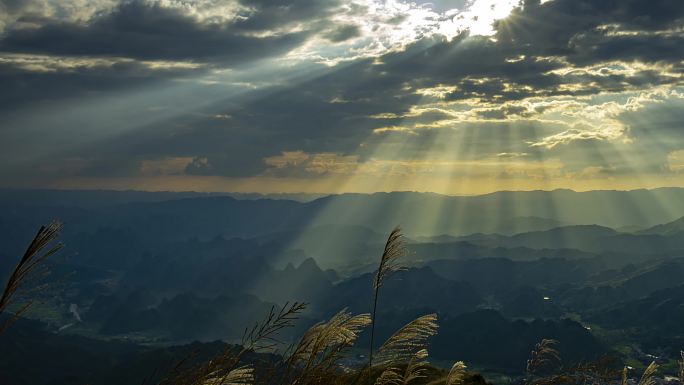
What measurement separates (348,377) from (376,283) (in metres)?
1.46

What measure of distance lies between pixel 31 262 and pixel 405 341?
12.1ft

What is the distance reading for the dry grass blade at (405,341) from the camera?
18.1 feet

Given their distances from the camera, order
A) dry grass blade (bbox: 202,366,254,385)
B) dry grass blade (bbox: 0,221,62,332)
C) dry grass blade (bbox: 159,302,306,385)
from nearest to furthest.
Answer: dry grass blade (bbox: 0,221,62,332) → dry grass blade (bbox: 202,366,254,385) → dry grass blade (bbox: 159,302,306,385)

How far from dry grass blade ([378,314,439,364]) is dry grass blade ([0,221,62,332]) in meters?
3.30

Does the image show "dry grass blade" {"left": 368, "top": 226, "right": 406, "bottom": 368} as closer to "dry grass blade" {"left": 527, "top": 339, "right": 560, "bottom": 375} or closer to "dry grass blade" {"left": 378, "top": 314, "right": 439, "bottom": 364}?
"dry grass blade" {"left": 378, "top": 314, "right": 439, "bottom": 364}

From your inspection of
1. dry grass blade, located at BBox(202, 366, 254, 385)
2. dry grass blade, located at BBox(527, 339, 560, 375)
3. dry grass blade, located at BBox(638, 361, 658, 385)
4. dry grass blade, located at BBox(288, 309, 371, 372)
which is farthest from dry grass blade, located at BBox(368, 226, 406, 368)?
dry grass blade, located at BBox(638, 361, 658, 385)

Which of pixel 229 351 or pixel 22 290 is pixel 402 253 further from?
pixel 22 290

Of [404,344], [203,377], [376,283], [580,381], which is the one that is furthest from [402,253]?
[580,381]

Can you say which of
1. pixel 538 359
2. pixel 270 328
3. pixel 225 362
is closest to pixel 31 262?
pixel 225 362

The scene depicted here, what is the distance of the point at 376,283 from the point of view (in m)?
5.77

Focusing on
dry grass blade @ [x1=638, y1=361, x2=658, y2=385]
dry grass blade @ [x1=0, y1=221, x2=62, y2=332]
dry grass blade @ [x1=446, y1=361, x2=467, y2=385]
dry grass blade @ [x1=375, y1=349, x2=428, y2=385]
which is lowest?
dry grass blade @ [x1=638, y1=361, x2=658, y2=385]

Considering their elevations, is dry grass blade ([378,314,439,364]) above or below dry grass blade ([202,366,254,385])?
below

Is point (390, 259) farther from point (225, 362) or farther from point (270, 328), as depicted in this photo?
point (225, 362)

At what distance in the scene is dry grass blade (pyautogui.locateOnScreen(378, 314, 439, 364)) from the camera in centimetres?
553
